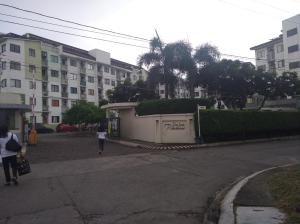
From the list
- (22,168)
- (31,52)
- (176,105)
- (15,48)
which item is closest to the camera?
(22,168)

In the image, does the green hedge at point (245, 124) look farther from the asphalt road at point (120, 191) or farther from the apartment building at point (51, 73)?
the apartment building at point (51, 73)

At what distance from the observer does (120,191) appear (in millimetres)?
8211

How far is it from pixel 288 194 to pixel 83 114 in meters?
38.2

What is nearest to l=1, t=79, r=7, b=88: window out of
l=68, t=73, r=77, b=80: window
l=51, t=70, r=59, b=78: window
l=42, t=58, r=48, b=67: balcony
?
l=42, t=58, r=48, b=67: balcony

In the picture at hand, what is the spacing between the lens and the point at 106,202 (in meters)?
7.06

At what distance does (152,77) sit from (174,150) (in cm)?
1244

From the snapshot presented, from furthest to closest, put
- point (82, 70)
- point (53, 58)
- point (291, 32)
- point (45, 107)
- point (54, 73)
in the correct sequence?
point (82, 70) → point (54, 73) → point (53, 58) → point (45, 107) → point (291, 32)

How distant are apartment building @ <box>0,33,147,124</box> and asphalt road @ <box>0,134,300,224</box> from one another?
129 ft

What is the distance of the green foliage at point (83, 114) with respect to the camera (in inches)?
1693

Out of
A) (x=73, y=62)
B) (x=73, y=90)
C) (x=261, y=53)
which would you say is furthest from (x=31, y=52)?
(x=261, y=53)

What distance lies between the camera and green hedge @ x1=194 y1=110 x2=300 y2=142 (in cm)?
2233

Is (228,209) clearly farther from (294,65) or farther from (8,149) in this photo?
(294,65)

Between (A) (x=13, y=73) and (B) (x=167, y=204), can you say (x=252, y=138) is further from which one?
(A) (x=13, y=73)

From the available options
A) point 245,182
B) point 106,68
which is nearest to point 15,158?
point 245,182
